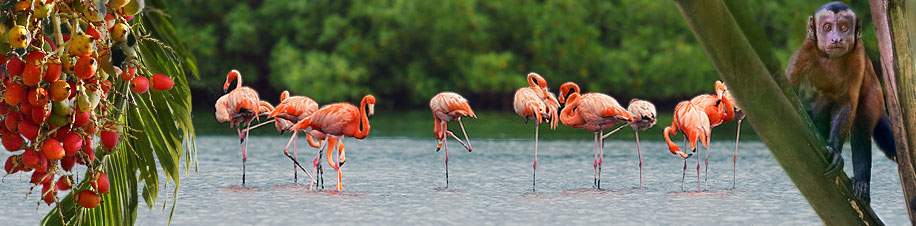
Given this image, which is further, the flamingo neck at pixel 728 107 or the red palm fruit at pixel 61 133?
the flamingo neck at pixel 728 107

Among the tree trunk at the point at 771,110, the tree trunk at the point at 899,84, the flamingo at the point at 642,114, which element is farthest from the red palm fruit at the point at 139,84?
the flamingo at the point at 642,114

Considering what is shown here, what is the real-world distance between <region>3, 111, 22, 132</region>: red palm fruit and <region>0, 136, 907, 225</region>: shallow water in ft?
5.50

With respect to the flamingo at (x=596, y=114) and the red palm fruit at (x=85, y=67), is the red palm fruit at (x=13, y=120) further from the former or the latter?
the flamingo at (x=596, y=114)

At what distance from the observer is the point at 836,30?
1.12m

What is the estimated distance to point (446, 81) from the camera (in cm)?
1368

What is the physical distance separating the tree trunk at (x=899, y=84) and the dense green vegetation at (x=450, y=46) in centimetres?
1109

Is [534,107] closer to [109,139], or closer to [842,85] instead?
[842,85]

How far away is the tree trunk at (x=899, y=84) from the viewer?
3.76ft

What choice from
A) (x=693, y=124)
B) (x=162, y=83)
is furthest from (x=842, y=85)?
(x=693, y=124)

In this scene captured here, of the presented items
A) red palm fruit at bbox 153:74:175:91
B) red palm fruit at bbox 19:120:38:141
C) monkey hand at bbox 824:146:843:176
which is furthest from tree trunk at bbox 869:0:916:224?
red palm fruit at bbox 19:120:38:141

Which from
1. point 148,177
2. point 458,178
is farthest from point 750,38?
point 458,178

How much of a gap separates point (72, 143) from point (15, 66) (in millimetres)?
66

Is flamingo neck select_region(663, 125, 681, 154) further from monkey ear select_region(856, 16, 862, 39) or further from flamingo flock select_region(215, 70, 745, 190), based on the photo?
monkey ear select_region(856, 16, 862, 39)

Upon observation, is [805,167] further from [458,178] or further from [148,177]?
[458,178]
